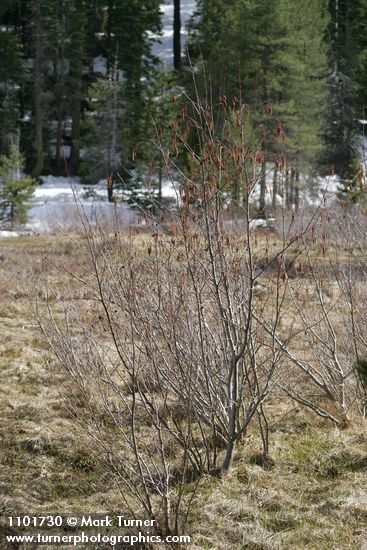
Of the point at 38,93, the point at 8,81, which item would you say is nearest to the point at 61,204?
the point at 38,93

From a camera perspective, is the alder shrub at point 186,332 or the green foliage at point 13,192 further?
the green foliage at point 13,192

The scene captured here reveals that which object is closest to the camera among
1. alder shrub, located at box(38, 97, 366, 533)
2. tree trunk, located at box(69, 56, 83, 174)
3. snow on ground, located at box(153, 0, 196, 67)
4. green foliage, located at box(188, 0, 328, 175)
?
alder shrub, located at box(38, 97, 366, 533)

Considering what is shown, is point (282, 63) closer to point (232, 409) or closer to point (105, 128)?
point (105, 128)

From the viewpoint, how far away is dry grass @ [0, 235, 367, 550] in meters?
3.58

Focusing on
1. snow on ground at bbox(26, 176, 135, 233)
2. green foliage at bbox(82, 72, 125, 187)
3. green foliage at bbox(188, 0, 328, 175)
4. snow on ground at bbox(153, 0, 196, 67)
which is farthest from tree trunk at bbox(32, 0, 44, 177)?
green foliage at bbox(188, 0, 328, 175)

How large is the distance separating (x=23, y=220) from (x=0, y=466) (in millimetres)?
17010

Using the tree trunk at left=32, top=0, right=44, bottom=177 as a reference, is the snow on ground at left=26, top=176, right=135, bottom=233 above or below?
below

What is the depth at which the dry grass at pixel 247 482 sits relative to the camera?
11.7ft

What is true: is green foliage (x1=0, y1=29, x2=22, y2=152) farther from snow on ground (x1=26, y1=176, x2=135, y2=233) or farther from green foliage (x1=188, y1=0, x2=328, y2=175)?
green foliage (x1=188, y1=0, x2=328, y2=175)

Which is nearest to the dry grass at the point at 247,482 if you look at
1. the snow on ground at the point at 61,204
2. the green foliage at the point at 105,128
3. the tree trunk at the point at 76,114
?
the snow on ground at the point at 61,204

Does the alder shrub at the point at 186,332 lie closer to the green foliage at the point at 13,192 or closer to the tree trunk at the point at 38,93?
the green foliage at the point at 13,192

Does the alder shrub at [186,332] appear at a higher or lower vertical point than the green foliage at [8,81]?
lower

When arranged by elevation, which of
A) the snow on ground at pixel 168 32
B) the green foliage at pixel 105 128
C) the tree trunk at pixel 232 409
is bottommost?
the tree trunk at pixel 232 409

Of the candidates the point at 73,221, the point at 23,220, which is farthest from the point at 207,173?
the point at 23,220
